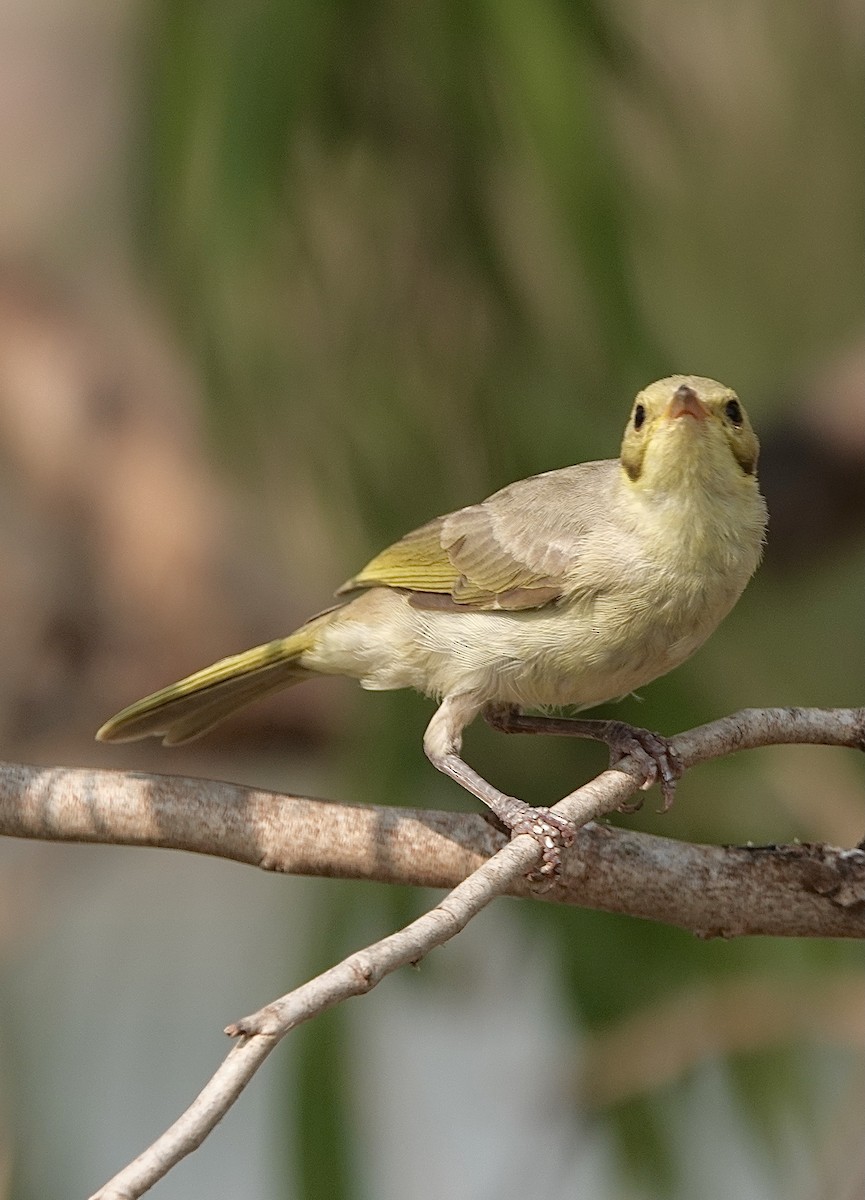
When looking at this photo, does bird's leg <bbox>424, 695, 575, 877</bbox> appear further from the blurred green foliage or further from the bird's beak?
the blurred green foliage

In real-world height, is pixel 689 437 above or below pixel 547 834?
above

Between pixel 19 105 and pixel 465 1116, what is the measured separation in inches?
227

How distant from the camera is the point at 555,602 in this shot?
2.76 m

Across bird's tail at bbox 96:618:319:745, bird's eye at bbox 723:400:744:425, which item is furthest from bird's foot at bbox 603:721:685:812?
bird's tail at bbox 96:618:319:745

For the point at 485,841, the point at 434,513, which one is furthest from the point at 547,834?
the point at 434,513

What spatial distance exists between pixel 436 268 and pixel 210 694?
1.39 meters

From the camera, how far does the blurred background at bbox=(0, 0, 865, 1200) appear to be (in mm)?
3555

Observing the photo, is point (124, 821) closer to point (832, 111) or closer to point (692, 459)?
point (692, 459)

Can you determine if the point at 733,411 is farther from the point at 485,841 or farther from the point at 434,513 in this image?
the point at 434,513

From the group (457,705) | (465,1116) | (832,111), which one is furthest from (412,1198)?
(832,111)

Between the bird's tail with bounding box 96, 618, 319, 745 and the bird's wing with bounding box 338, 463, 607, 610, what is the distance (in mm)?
221

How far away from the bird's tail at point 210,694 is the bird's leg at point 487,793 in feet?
1.39

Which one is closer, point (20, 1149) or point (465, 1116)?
point (20, 1149)

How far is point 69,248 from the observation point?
275 inches
